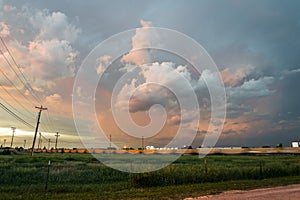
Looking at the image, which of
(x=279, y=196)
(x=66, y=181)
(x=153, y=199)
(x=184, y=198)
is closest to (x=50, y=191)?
(x=66, y=181)

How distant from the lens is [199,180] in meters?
18.6

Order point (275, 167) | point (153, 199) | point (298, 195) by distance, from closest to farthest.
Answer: point (153, 199) < point (298, 195) < point (275, 167)

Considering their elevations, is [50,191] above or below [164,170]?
below

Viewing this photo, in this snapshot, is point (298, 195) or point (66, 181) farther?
point (66, 181)

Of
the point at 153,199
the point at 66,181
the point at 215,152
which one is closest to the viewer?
the point at 153,199

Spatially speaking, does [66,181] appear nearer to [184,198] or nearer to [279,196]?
[184,198]

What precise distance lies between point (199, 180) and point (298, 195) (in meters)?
6.95

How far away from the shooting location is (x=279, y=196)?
12.5 meters

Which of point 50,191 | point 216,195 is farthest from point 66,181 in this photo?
point 216,195

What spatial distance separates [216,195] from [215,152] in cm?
10099

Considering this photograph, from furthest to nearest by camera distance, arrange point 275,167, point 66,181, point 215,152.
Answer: point 215,152 < point 275,167 < point 66,181

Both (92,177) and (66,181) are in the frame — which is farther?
(92,177)

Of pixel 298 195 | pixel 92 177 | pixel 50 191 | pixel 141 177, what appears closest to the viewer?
pixel 298 195

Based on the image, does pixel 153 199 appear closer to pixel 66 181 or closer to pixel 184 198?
pixel 184 198
